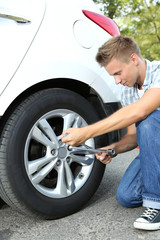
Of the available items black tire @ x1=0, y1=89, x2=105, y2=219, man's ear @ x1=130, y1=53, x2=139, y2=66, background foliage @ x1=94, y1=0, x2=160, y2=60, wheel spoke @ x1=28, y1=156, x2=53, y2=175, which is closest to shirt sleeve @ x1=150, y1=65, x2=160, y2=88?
man's ear @ x1=130, y1=53, x2=139, y2=66

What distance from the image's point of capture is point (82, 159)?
1.85 metres

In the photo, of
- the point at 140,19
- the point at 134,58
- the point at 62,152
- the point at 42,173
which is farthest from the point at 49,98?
the point at 140,19

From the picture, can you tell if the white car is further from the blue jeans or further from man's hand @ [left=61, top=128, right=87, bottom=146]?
the blue jeans

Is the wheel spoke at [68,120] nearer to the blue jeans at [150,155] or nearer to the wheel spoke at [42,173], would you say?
the wheel spoke at [42,173]

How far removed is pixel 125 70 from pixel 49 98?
0.46m

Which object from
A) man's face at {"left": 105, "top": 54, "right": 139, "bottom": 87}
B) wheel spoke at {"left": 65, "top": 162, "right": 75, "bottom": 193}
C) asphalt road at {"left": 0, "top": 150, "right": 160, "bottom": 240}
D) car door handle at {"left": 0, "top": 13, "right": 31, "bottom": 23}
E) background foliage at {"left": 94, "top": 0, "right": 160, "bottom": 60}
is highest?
background foliage at {"left": 94, "top": 0, "right": 160, "bottom": 60}

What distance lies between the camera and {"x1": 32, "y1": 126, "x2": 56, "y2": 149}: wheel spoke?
1.65 metres

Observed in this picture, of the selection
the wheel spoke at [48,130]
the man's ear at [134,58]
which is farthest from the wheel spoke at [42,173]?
the man's ear at [134,58]

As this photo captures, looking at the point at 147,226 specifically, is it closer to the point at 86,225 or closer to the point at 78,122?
the point at 86,225

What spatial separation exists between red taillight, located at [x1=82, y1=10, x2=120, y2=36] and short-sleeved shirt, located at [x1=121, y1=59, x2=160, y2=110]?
1.37 ft

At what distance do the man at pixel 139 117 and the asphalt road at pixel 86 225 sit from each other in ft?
0.32

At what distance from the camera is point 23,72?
61.9 inches

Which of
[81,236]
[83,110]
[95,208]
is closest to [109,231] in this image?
[81,236]

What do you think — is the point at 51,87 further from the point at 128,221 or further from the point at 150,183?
the point at 128,221
